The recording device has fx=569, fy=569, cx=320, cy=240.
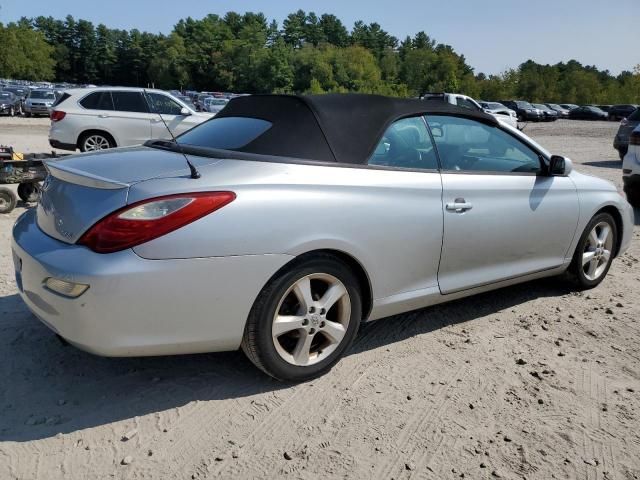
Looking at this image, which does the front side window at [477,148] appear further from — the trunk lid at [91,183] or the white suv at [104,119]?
the white suv at [104,119]

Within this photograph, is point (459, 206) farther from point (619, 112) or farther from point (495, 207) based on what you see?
point (619, 112)

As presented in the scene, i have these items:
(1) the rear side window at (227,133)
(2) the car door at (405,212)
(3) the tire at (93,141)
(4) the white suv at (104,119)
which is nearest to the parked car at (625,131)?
(4) the white suv at (104,119)

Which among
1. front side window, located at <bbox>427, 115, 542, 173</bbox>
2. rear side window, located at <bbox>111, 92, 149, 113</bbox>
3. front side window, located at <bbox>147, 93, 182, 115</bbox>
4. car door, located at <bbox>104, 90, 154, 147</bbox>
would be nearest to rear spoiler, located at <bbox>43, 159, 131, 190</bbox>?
front side window, located at <bbox>427, 115, 542, 173</bbox>

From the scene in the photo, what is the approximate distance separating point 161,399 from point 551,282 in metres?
3.53

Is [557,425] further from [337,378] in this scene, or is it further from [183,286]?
[183,286]

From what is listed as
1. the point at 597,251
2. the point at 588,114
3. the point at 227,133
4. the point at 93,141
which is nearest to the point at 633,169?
the point at 597,251

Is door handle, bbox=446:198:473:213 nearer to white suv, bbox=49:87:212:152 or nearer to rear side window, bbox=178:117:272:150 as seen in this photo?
rear side window, bbox=178:117:272:150

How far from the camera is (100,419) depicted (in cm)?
272

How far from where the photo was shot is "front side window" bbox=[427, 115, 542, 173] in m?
3.78

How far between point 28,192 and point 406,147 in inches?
249

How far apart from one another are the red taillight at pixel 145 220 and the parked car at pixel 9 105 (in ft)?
114

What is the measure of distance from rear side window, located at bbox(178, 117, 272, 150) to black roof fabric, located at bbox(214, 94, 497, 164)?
0.06 meters

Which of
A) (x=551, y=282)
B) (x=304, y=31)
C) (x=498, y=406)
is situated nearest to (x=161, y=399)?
(x=498, y=406)

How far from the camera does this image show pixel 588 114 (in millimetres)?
56938
